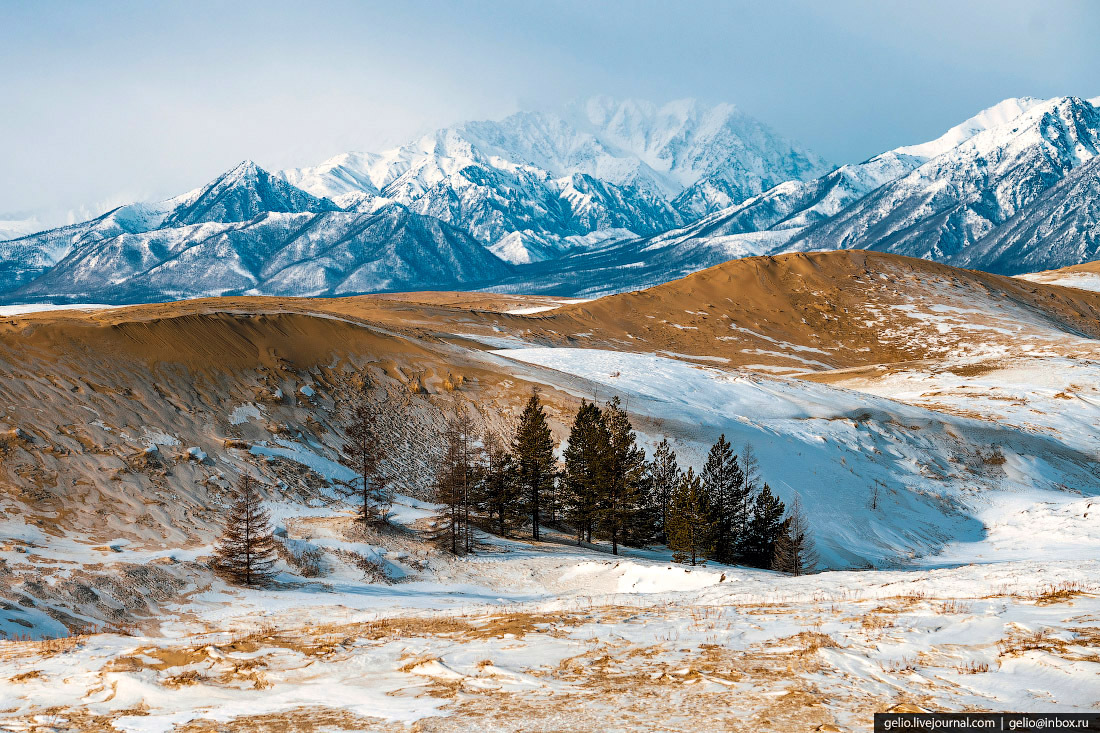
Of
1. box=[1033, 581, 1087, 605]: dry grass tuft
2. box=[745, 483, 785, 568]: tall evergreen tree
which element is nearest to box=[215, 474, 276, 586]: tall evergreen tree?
box=[1033, 581, 1087, 605]: dry grass tuft

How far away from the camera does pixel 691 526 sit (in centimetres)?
3694

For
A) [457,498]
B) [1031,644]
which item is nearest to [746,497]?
[457,498]

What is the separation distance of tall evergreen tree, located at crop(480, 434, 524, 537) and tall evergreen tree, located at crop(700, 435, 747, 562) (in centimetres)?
1104

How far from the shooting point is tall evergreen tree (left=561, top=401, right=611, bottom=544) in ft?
136

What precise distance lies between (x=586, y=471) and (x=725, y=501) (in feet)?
28.0

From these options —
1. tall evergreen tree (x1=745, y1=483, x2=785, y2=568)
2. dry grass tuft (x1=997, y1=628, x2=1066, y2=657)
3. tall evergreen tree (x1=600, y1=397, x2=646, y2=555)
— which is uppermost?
dry grass tuft (x1=997, y1=628, x2=1066, y2=657)

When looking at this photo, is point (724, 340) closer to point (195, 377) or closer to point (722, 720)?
point (195, 377)

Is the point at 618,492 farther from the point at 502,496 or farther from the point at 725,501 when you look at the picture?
the point at 725,501

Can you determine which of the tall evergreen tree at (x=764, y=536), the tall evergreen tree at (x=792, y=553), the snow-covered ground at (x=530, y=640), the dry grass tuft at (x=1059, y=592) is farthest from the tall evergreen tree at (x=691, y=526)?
the dry grass tuft at (x=1059, y=592)

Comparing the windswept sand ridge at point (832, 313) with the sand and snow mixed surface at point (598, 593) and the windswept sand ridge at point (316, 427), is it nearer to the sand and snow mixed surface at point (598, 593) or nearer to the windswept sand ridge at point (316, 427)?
the windswept sand ridge at point (316, 427)

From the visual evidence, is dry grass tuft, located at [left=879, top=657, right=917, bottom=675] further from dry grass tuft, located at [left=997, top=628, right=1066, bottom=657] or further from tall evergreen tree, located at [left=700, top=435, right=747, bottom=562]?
tall evergreen tree, located at [left=700, top=435, right=747, bottom=562]

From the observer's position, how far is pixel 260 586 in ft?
99.3

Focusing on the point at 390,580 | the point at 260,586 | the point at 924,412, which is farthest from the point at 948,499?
the point at 260,586

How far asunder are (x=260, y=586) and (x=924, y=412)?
62.3 m
